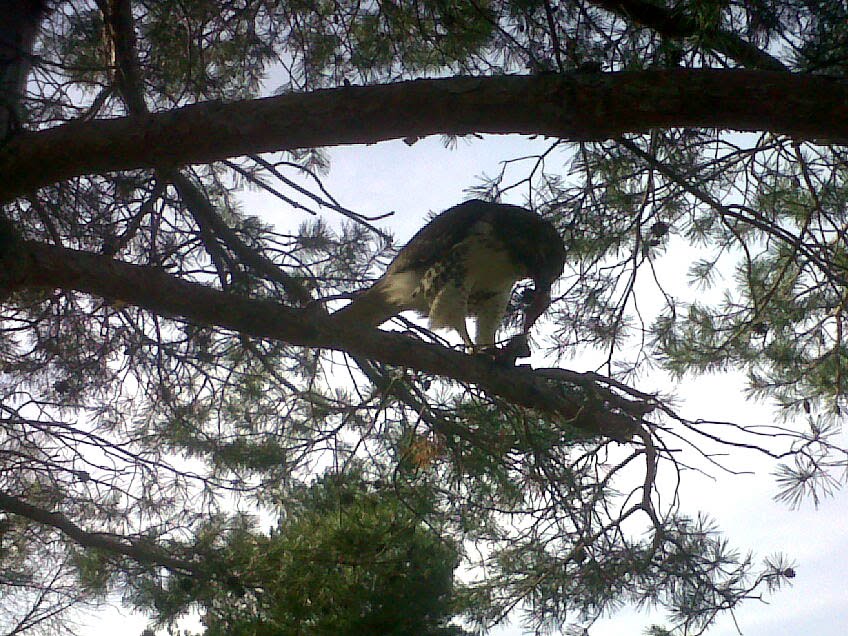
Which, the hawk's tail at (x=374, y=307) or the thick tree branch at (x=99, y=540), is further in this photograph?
the thick tree branch at (x=99, y=540)

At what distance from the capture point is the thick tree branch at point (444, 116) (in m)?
1.76

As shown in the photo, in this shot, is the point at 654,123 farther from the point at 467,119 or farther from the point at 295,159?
the point at 295,159

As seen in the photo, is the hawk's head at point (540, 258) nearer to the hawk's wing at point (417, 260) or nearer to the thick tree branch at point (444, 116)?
the hawk's wing at point (417, 260)

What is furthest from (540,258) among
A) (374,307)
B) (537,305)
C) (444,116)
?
(444,116)

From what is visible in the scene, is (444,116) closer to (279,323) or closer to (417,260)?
(279,323)

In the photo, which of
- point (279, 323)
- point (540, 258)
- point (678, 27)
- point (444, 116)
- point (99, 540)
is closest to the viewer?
point (444, 116)

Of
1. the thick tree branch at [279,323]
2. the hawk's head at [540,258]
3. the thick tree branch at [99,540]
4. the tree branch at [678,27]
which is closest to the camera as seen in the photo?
the thick tree branch at [279,323]

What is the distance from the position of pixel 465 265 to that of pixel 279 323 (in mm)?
801

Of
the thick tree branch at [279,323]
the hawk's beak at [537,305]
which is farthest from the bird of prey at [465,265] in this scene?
the thick tree branch at [279,323]

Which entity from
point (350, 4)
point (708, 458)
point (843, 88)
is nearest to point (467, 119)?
point (843, 88)

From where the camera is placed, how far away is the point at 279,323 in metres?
2.10

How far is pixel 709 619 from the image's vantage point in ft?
8.36

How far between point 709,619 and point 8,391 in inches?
118

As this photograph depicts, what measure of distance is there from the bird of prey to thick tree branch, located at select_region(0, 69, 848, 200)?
0.76m
